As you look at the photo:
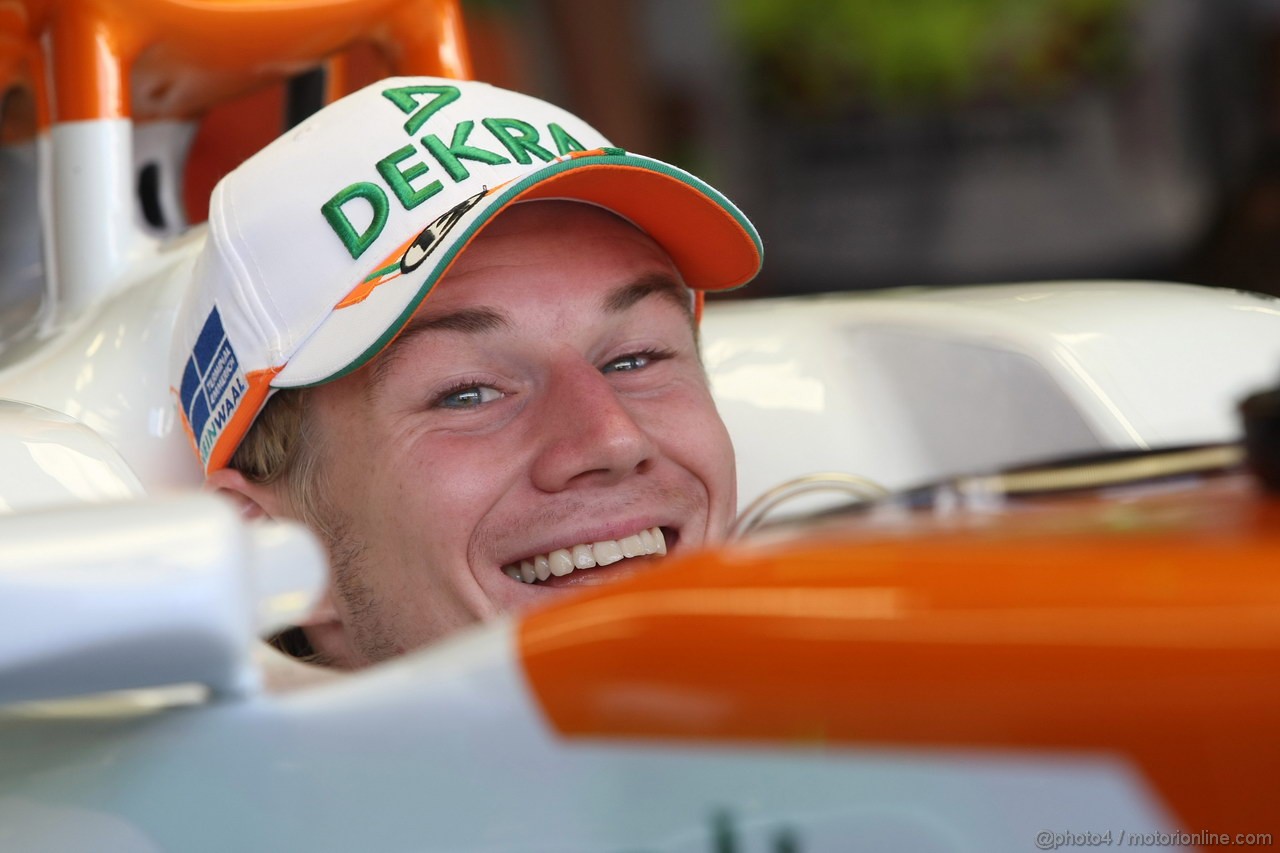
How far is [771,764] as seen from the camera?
0.46 m

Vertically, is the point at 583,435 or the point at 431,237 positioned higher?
the point at 431,237

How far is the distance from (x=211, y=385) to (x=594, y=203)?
0.88 feet

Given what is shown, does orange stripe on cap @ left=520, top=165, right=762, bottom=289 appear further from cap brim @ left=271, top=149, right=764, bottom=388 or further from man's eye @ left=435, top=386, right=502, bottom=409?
man's eye @ left=435, top=386, right=502, bottom=409

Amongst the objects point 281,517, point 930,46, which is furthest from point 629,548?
point 930,46

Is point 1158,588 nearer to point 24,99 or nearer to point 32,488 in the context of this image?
point 32,488

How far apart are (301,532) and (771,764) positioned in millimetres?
→ 176

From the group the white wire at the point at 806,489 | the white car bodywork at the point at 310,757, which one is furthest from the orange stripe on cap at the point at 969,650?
the white wire at the point at 806,489

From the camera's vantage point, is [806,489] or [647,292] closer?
[647,292]

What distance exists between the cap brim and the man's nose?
11cm

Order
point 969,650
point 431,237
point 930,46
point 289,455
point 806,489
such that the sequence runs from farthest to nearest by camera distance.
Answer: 1. point 930,46
2. point 806,489
3. point 289,455
4. point 431,237
5. point 969,650

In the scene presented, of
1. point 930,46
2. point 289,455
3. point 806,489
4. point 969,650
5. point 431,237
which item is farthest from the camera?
point 930,46

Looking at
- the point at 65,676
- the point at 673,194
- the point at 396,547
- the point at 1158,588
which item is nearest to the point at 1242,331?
the point at 673,194

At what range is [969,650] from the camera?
422 mm

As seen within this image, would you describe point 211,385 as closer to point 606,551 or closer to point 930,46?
point 606,551
